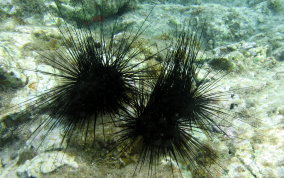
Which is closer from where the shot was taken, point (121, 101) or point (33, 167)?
point (33, 167)

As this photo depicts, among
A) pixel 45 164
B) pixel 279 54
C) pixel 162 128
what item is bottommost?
pixel 45 164

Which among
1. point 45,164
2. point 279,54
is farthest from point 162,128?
point 279,54

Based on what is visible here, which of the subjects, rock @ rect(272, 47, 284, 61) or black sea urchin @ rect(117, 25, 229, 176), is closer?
black sea urchin @ rect(117, 25, 229, 176)

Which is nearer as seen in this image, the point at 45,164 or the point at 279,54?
the point at 45,164

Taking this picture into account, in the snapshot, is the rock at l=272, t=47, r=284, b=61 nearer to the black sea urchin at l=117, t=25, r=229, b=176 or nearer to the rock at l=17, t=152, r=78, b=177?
the black sea urchin at l=117, t=25, r=229, b=176

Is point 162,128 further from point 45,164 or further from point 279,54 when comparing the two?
point 279,54

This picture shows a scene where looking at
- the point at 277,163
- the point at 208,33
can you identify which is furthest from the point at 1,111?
the point at 208,33

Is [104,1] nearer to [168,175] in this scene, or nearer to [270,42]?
[270,42]

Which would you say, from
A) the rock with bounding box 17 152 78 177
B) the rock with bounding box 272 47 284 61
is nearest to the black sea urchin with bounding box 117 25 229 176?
the rock with bounding box 17 152 78 177

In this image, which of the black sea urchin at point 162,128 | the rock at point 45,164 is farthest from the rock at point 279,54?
the rock at point 45,164

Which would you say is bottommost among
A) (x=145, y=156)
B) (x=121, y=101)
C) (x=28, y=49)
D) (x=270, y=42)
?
(x=145, y=156)

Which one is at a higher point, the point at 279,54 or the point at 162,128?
the point at 279,54
